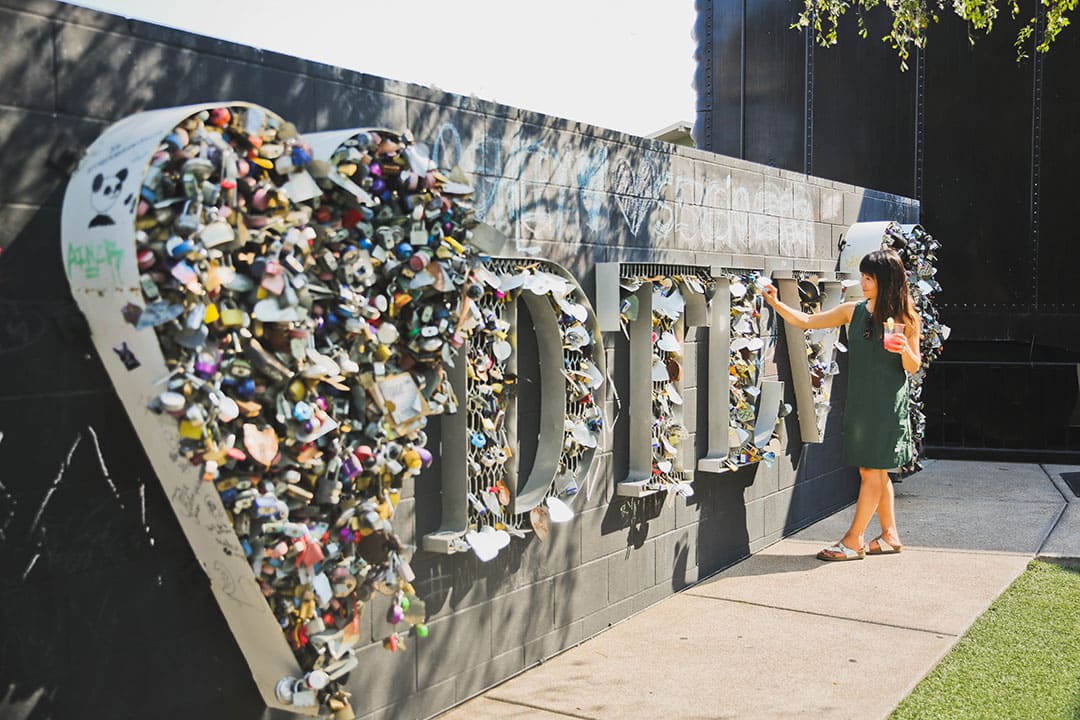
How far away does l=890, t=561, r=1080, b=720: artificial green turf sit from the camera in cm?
424

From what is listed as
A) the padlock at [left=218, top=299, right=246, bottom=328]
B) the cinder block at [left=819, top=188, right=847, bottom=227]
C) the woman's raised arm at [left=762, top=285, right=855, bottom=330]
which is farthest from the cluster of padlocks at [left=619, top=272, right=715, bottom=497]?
the padlock at [left=218, top=299, right=246, bottom=328]

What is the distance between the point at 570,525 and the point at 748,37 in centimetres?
775

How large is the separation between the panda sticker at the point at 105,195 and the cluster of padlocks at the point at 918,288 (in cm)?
636

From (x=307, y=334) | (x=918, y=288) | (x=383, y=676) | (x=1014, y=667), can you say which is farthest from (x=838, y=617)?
(x=918, y=288)

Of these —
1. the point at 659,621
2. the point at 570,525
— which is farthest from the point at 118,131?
the point at 659,621

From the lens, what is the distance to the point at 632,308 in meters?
5.44

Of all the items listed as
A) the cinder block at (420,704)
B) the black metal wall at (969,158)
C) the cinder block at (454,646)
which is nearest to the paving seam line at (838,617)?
the cinder block at (454,646)

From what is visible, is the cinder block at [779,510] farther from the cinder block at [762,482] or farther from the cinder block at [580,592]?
the cinder block at [580,592]

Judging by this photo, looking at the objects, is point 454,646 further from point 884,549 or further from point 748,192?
point 748,192

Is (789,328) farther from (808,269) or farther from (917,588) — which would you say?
(917,588)

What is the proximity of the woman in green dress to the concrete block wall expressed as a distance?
0.66 m

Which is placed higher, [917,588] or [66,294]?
[66,294]

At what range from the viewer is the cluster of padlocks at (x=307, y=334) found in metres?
2.80

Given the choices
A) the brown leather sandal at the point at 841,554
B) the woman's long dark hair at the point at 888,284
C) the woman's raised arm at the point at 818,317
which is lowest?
the brown leather sandal at the point at 841,554
